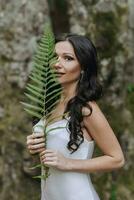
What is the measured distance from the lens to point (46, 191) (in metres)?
4.69

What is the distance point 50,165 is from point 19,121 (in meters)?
3.74

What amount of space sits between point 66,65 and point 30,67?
3449 mm

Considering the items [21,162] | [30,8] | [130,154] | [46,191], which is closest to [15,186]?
[21,162]

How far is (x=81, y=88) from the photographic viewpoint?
4559 mm

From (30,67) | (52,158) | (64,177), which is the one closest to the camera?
(52,158)

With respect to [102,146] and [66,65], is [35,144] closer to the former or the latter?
[102,146]

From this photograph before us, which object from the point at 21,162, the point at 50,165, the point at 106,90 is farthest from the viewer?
the point at 106,90

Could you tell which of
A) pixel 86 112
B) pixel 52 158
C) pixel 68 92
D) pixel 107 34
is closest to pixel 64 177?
pixel 52 158

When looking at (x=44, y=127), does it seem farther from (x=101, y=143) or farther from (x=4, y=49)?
(x=4, y=49)

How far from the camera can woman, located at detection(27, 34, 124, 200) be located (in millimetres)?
4469

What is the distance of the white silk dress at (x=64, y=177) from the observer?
452 centimetres

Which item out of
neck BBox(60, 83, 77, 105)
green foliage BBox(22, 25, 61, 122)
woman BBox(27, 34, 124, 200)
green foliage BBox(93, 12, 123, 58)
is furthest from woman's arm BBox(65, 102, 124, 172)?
green foliage BBox(93, 12, 123, 58)

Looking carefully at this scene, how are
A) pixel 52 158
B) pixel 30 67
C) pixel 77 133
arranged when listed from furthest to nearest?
pixel 30 67, pixel 77 133, pixel 52 158

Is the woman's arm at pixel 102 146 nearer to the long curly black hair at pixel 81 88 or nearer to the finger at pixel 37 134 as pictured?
the long curly black hair at pixel 81 88
